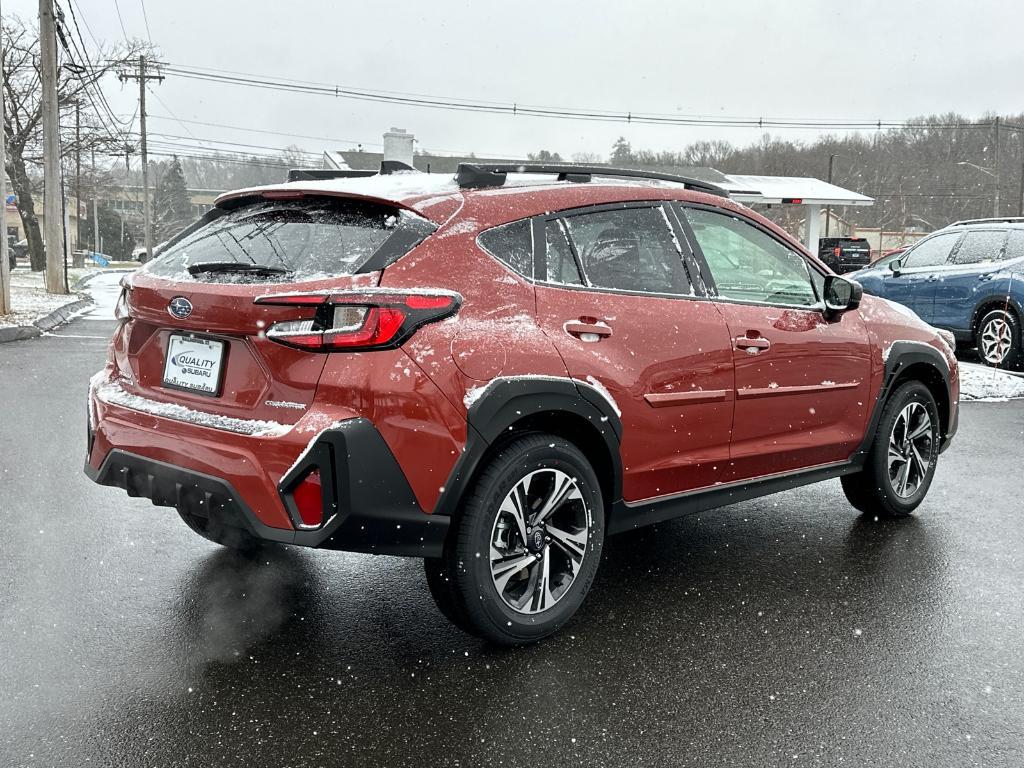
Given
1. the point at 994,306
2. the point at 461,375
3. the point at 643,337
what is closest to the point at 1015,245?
the point at 994,306

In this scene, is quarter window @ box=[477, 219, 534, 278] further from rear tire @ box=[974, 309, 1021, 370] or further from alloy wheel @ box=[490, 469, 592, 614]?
rear tire @ box=[974, 309, 1021, 370]

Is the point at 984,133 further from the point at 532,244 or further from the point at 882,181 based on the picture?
the point at 532,244

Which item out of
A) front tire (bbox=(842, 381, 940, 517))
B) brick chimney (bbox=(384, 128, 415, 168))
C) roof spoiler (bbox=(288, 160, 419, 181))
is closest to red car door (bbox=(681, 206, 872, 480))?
front tire (bbox=(842, 381, 940, 517))

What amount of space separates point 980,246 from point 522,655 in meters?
10.6

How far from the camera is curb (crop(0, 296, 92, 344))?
43.3ft

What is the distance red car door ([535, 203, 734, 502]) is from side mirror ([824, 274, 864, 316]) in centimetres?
92

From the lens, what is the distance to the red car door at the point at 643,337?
3.43m

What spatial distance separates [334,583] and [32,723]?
141cm

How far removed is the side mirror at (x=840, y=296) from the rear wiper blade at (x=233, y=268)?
279 cm

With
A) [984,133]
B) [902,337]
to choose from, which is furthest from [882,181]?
[902,337]

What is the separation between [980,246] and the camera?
1164 centimetres

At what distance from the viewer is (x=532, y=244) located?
11.2 ft

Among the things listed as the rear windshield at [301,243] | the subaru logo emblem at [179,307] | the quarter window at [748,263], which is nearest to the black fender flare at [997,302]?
the quarter window at [748,263]

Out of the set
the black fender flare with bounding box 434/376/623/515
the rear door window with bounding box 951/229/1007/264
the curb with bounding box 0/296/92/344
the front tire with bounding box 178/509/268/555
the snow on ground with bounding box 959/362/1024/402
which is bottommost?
the snow on ground with bounding box 959/362/1024/402
